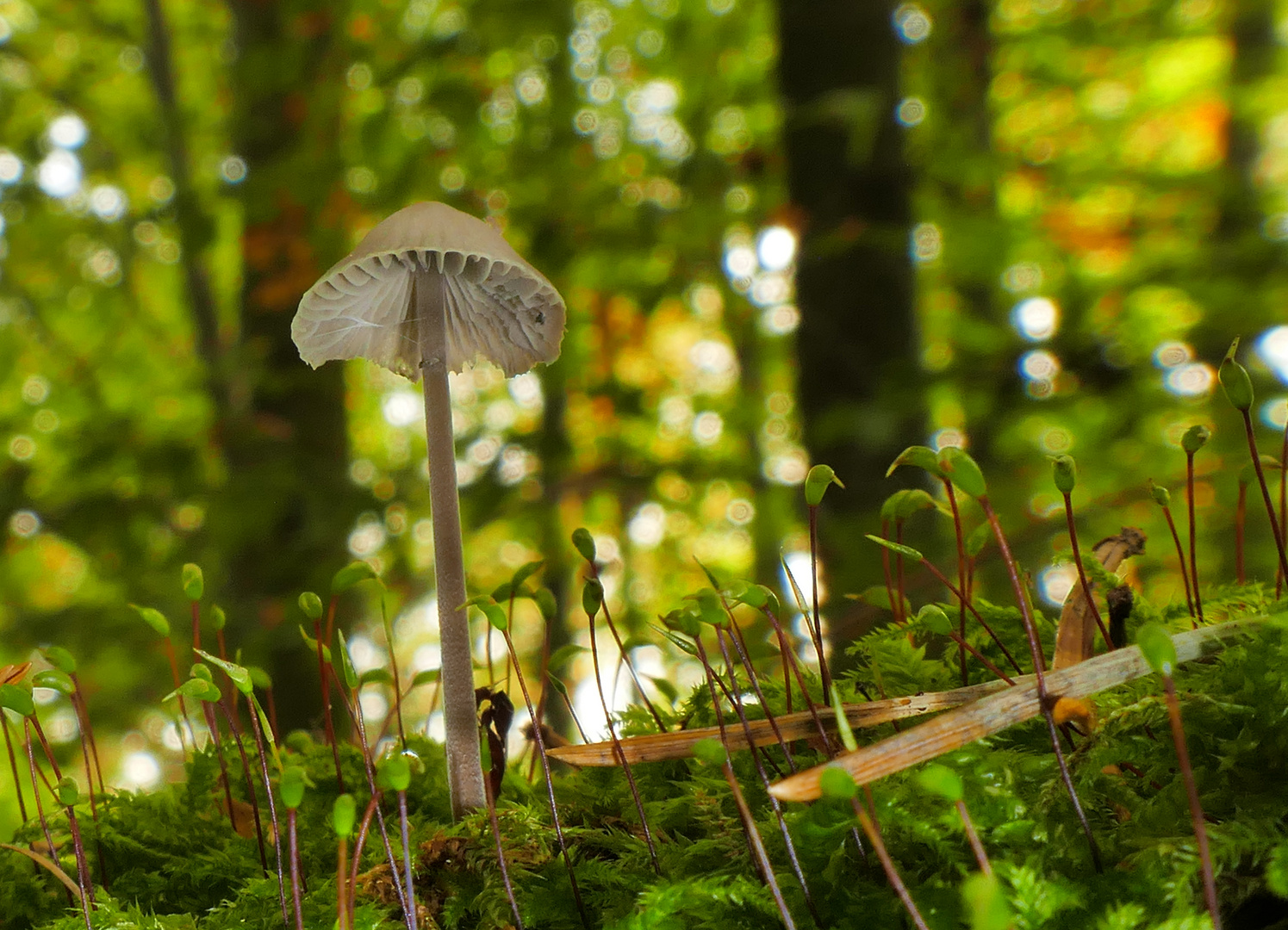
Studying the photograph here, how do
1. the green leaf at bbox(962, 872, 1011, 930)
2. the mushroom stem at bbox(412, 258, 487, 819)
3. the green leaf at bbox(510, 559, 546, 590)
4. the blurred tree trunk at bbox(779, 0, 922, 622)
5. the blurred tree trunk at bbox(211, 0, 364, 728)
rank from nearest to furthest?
the green leaf at bbox(962, 872, 1011, 930) → the mushroom stem at bbox(412, 258, 487, 819) → the green leaf at bbox(510, 559, 546, 590) → the blurred tree trunk at bbox(779, 0, 922, 622) → the blurred tree trunk at bbox(211, 0, 364, 728)

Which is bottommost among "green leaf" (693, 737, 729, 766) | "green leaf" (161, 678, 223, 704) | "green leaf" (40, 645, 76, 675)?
"green leaf" (693, 737, 729, 766)

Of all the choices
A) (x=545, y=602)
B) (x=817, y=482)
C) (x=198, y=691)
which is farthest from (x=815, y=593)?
(x=198, y=691)

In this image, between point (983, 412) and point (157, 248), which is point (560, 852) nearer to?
point (983, 412)

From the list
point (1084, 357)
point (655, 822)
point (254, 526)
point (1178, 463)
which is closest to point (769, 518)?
point (1178, 463)

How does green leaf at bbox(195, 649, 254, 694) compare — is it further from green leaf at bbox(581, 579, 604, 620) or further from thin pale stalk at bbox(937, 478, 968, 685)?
thin pale stalk at bbox(937, 478, 968, 685)

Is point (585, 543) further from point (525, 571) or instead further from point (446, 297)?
point (446, 297)

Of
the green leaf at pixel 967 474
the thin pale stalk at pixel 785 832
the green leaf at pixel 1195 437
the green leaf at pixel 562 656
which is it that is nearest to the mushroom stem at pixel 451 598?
the green leaf at pixel 562 656

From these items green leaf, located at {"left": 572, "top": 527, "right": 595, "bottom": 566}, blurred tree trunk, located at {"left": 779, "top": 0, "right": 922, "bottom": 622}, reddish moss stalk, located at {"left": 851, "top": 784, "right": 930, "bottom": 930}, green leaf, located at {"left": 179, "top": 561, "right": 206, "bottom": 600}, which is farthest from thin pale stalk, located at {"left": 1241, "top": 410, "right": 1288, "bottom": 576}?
blurred tree trunk, located at {"left": 779, "top": 0, "right": 922, "bottom": 622}

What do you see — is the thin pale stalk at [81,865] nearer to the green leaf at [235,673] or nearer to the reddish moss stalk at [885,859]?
the green leaf at [235,673]
